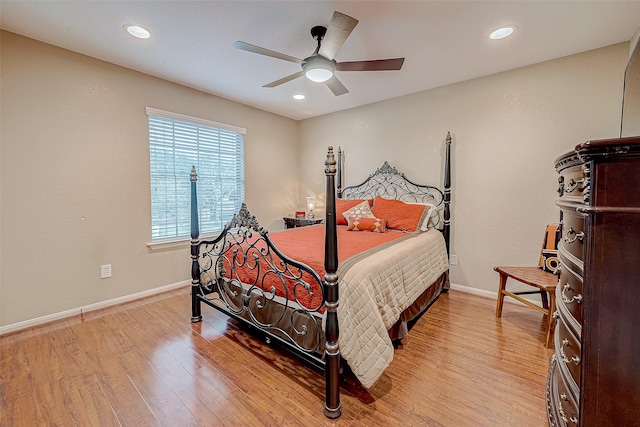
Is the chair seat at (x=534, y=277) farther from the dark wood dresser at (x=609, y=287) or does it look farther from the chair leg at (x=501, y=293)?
the dark wood dresser at (x=609, y=287)

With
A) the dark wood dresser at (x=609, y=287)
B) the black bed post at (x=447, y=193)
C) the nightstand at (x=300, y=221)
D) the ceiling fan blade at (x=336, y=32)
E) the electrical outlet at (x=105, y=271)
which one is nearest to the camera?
the dark wood dresser at (x=609, y=287)

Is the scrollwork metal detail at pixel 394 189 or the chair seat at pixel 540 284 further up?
the scrollwork metal detail at pixel 394 189

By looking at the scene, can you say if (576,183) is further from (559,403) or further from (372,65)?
(372,65)

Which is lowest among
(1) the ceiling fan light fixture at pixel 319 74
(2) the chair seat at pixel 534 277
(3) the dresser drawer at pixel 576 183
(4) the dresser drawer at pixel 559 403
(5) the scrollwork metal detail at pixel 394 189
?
(4) the dresser drawer at pixel 559 403

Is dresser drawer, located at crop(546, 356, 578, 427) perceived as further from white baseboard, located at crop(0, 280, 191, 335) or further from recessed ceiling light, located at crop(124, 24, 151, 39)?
white baseboard, located at crop(0, 280, 191, 335)

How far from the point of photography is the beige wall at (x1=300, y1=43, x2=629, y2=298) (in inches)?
104

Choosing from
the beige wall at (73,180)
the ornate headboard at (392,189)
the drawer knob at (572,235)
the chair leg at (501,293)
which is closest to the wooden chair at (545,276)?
the chair leg at (501,293)

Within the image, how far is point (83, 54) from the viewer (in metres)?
2.71

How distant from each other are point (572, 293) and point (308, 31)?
96.0 inches

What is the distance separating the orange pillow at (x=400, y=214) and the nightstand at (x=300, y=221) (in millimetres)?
1229

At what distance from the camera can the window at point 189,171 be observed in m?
3.34

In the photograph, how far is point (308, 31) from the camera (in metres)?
2.29

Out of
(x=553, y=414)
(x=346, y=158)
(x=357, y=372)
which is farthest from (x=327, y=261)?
(x=346, y=158)

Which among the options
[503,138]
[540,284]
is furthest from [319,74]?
[540,284]
